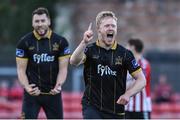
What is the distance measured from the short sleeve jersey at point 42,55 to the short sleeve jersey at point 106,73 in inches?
70.5

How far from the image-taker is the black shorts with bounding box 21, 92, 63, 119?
12.4m

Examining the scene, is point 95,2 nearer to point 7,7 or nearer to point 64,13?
point 64,13

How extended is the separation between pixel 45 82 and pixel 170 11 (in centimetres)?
2080

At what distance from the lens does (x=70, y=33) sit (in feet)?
108

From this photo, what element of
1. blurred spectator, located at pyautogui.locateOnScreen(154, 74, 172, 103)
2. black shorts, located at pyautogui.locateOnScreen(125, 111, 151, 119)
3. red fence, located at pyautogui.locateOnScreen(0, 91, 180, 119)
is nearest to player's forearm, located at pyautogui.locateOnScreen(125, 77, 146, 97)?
black shorts, located at pyautogui.locateOnScreen(125, 111, 151, 119)

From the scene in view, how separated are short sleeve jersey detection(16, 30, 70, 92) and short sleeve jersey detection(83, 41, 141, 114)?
1792mm

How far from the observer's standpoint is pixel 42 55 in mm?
12266

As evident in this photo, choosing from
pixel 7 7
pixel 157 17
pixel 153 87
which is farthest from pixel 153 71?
pixel 7 7

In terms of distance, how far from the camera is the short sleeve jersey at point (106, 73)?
34.3 ft

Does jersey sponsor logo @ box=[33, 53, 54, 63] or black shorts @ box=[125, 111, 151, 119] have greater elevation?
jersey sponsor logo @ box=[33, 53, 54, 63]

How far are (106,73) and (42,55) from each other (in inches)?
80.0

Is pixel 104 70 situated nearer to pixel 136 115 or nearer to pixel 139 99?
pixel 139 99

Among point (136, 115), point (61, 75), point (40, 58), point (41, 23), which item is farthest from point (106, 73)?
point (136, 115)

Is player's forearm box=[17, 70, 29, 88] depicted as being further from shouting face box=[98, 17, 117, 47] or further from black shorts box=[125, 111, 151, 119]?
shouting face box=[98, 17, 117, 47]
